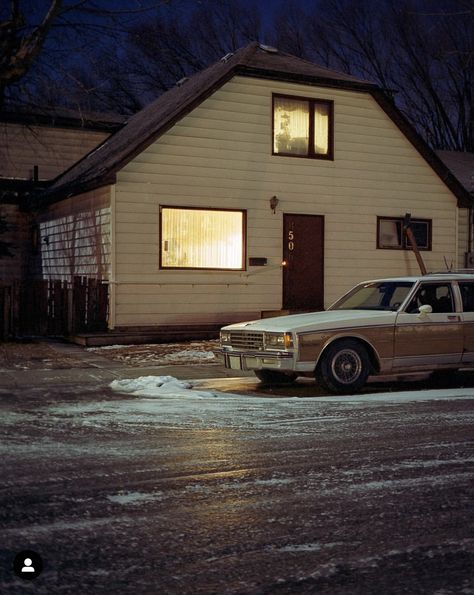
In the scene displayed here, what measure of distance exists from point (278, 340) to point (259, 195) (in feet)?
30.4

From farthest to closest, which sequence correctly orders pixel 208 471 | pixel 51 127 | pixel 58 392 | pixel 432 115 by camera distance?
pixel 432 115 < pixel 51 127 < pixel 58 392 < pixel 208 471

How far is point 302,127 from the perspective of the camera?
20.4 metres

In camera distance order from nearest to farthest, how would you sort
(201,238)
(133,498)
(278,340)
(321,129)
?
(133,498), (278,340), (201,238), (321,129)

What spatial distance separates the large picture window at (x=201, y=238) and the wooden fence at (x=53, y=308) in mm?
1754

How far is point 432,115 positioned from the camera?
155ft

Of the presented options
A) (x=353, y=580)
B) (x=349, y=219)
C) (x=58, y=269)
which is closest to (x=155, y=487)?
(x=353, y=580)

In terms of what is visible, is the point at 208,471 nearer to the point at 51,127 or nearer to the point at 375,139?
the point at 375,139

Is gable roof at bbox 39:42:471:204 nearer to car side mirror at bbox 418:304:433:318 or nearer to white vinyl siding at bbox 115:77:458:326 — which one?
white vinyl siding at bbox 115:77:458:326

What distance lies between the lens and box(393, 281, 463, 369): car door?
11.2m

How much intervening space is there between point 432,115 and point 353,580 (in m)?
46.1

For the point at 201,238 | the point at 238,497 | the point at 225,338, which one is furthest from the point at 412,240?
the point at 238,497

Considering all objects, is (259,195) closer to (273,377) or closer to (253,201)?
(253,201)

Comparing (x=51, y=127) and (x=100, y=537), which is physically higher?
(x=51, y=127)

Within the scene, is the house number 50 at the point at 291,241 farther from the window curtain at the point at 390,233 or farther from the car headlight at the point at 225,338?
the car headlight at the point at 225,338
